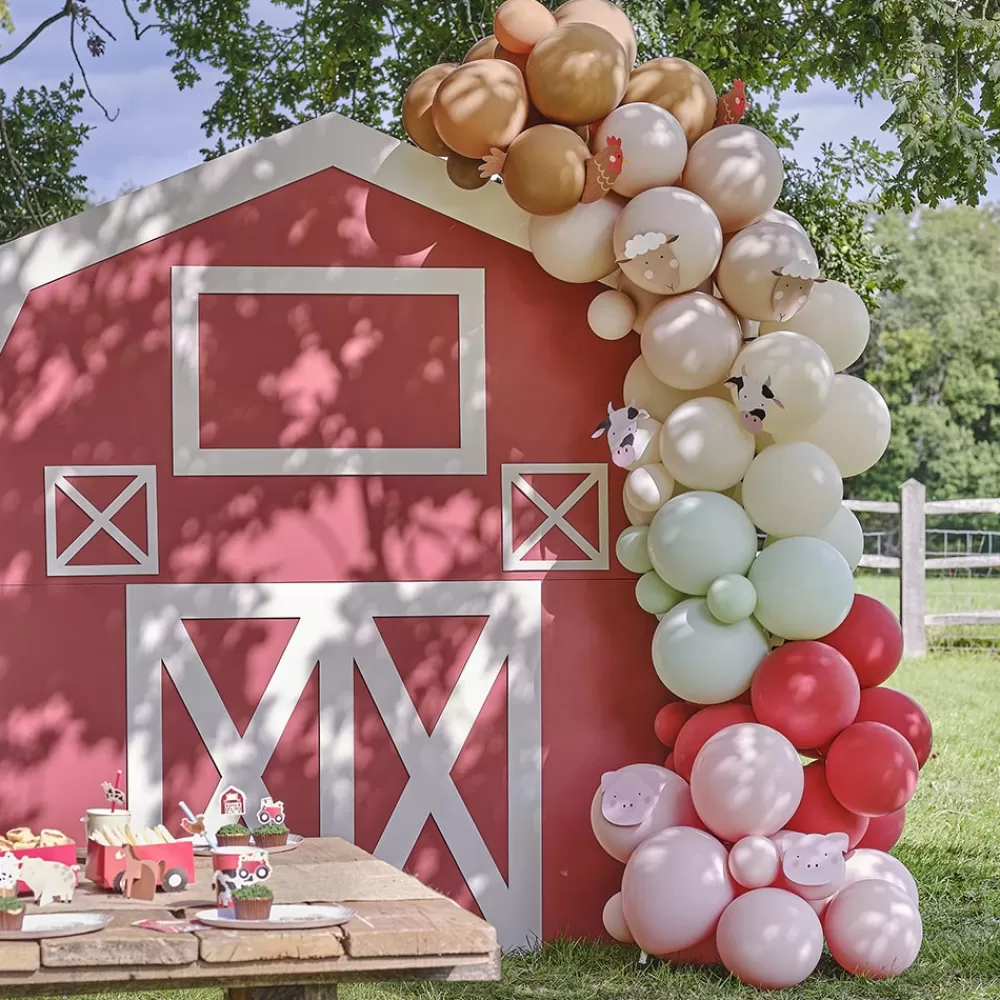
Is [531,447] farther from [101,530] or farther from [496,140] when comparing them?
[101,530]

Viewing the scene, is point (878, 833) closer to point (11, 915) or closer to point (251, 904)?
point (251, 904)

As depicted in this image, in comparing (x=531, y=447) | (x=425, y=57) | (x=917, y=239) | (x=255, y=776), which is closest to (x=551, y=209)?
(x=531, y=447)

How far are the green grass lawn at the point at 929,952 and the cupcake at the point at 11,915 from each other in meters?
2.03

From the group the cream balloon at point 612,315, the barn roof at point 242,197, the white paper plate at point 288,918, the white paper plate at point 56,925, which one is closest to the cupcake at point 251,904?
the white paper plate at point 288,918

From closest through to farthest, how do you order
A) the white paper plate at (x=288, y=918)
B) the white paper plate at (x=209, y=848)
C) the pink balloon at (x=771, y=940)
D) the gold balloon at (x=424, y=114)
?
the white paper plate at (x=288, y=918) → the white paper plate at (x=209, y=848) → the pink balloon at (x=771, y=940) → the gold balloon at (x=424, y=114)

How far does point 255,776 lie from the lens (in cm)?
517

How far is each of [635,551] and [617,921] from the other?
128cm

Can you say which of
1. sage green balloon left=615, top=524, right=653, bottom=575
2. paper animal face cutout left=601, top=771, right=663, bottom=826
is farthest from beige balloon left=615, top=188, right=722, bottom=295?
paper animal face cutout left=601, top=771, right=663, bottom=826

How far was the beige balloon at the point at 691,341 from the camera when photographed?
485cm

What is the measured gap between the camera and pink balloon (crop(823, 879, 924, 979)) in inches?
185

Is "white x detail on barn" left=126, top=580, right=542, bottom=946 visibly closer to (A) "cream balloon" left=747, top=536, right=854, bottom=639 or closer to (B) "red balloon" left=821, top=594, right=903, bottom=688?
(A) "cream balloon" left=747, top=536, right=854, bottom=639

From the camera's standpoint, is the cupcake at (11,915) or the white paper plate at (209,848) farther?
the white paper plate at (209,848)

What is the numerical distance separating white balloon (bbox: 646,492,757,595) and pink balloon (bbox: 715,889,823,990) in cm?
102

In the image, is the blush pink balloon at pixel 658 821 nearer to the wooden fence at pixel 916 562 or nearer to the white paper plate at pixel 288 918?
the white paper plate at pixel 288 918
